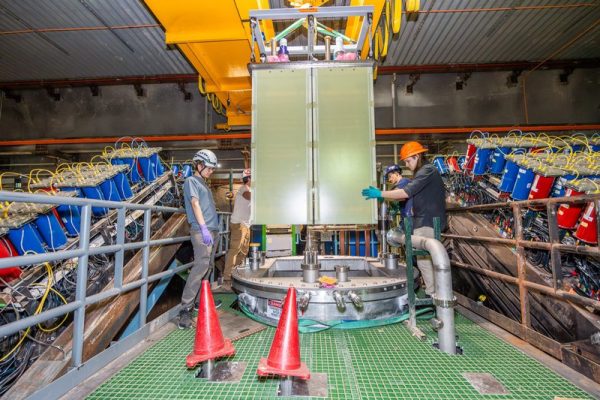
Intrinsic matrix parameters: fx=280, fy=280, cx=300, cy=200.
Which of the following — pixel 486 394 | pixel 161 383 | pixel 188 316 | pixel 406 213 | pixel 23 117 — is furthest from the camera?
pixel 23 117

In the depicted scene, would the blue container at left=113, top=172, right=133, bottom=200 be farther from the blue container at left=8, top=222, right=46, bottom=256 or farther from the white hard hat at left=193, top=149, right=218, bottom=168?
the white hard hat at left=193, top=149, right=218, bottom=168

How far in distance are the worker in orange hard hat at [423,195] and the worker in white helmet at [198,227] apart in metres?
2.04

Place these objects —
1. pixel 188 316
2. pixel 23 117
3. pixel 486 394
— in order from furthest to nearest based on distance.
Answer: pixel 23 117
pixel 188 316
pixel 486 394

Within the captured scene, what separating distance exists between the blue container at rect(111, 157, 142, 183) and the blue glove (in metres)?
4.19

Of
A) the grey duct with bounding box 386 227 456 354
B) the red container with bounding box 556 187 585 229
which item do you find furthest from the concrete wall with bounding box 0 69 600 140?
the grey duct with bounding box 386 227 456 354

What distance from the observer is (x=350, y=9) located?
12.2 ft

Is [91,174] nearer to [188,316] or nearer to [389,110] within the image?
[188,316]

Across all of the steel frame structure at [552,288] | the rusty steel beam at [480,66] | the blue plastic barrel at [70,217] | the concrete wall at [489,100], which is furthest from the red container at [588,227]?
the rusty steel beam at [480,66]

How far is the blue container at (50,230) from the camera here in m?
3.18

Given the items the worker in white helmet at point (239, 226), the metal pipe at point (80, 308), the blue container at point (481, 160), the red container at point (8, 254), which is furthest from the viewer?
the worker in white helmet at point (239, 226)

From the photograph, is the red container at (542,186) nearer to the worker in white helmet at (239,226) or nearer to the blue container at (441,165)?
the blue container at (441,165)

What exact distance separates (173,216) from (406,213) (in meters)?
3.67

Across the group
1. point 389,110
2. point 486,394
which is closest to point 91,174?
point 486,394

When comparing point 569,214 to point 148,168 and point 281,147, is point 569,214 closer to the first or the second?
point 281,147
